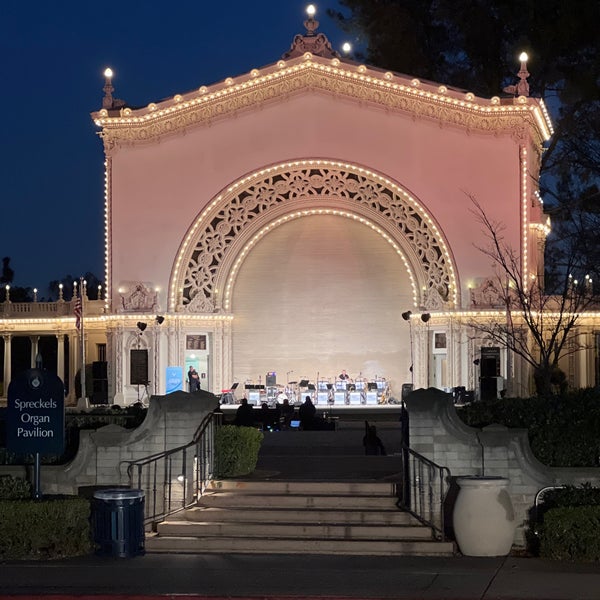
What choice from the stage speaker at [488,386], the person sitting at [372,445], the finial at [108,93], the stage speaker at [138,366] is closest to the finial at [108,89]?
the finial at [108,93]

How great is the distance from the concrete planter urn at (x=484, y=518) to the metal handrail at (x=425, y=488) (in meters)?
0.80

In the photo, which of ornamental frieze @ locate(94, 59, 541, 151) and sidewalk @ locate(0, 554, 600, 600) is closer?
sidewalk @ locate(0, 554, 600, 600)

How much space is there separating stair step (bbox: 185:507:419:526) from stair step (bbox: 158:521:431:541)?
0.23 meters

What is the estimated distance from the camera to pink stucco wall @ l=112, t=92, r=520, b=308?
44969 millimetres

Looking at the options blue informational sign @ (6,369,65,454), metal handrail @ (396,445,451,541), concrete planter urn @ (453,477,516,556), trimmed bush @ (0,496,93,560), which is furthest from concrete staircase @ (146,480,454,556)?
blue informational sign @ (6,369,65,454)

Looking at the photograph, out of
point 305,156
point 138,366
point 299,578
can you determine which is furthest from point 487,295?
point 299,578

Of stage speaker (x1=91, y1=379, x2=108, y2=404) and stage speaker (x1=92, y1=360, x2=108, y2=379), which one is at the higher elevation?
stage speaker (x1=92, y1=360, x2=108, y2=379)

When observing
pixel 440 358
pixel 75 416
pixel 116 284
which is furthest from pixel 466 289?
pixel 75 416

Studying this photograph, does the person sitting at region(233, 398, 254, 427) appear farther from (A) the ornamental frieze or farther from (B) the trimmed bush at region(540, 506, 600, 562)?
(A) the ornamental frieze

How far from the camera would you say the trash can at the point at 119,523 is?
52.3 feet

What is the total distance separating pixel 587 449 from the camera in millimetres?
17547

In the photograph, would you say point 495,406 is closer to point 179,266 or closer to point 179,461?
point 179,461

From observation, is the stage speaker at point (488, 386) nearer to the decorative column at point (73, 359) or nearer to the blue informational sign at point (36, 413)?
the decorative column at point (73, 359)

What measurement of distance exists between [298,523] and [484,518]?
271cm
